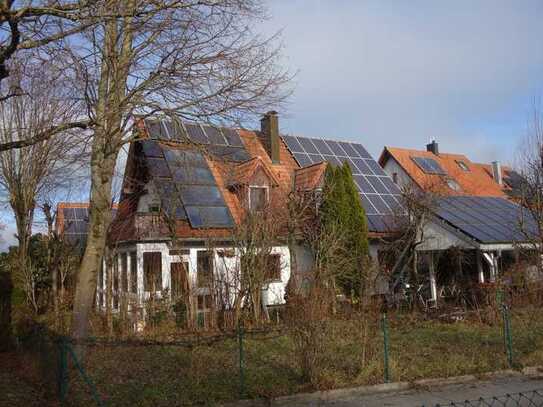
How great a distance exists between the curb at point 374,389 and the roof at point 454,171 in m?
20.3

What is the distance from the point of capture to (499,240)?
757 inches

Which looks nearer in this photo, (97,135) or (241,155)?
(97,135)

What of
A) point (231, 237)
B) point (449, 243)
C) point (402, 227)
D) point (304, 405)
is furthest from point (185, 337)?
point (449, 243)

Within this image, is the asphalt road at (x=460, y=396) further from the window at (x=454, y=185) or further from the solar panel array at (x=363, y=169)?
the window at (x=454, y=185)

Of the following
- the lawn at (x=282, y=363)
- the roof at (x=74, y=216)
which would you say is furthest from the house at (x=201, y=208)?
the roof at (x=74, y=216)

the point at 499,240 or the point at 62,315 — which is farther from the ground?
the point at 499,240

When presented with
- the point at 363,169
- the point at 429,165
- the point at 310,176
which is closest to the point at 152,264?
the point at 310,176

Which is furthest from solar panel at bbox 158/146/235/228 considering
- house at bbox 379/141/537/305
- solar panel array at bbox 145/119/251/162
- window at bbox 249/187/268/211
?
house at bbox 379/141/537/305

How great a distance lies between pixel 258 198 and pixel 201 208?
6.23 feet

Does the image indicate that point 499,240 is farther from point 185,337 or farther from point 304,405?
point 304,405

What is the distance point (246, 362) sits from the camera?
35.2 feet

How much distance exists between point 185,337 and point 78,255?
26.0ft

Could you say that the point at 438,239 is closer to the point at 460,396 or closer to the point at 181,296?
the point at 181,296

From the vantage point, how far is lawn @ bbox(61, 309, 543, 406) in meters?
8.59
